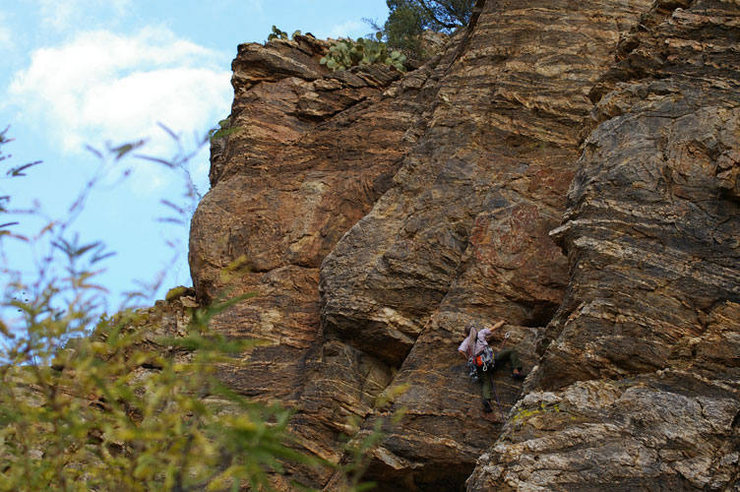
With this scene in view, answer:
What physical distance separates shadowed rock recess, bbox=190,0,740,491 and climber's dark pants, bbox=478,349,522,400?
29 cm

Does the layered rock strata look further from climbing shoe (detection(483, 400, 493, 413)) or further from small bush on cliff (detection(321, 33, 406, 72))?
small bush on cliff (detection(321, 33, 406, 72))

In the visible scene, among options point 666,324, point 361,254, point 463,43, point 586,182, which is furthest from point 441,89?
point 666,324

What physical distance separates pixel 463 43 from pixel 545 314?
35.7 ft

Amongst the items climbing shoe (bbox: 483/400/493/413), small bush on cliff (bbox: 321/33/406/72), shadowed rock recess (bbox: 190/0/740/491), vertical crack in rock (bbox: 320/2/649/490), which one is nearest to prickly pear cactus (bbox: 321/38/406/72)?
small bush on cliff (bbox: 321/33/406/72)

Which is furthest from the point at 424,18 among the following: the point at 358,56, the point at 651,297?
the point at 651,297

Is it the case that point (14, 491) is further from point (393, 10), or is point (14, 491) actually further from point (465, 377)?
point (393, 10)

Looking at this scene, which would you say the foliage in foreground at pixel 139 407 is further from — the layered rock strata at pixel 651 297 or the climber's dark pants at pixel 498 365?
the climber's dark pants at pixel 498 365

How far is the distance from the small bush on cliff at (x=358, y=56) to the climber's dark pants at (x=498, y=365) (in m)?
15.1

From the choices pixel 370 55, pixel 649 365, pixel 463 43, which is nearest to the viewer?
pixel 649 365

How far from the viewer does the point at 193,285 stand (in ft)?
77.6

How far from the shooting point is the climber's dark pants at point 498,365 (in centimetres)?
1571

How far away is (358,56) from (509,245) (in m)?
14.1

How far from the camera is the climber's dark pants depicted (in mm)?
15711

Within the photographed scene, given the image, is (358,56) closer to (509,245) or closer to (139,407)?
(509,245)
